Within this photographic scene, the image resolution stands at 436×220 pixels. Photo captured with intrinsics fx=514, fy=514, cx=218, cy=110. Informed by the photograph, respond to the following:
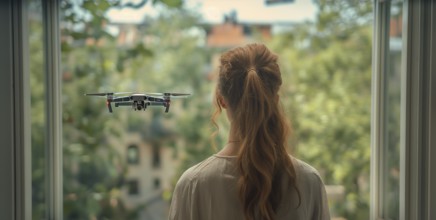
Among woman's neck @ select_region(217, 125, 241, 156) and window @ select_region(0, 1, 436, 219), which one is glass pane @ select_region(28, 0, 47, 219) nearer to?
window @ select_region(0, 1, 436, 219)

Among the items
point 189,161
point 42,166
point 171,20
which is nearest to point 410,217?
Result: point 189,161

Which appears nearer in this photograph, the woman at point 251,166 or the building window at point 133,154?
the woman at point 251,166

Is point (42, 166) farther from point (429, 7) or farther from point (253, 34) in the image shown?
point (429, 7)

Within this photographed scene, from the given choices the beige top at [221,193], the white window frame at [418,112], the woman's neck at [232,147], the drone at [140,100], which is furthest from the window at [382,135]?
the woman's neck at [232,147]

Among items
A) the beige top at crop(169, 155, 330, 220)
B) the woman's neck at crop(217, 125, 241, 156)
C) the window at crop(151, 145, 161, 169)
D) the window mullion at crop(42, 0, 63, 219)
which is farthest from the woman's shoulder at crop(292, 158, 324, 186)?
the window mullion at crop(42, 0, 63, 219)

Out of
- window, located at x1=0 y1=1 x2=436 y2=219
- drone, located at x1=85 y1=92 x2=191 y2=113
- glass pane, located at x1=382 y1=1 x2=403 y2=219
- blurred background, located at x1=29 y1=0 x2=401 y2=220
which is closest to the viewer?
drone, located at x1=85 y1=92 x2=191 y2=113

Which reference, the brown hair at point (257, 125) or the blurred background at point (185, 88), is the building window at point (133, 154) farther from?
the brown hair at point (257, 125)
